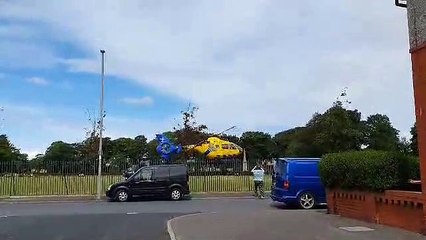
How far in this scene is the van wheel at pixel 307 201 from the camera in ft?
69.8

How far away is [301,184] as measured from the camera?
69.9 ft

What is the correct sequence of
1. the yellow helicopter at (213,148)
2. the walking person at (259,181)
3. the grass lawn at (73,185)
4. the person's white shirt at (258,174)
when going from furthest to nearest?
the yellow helicopter at (213,148), the grass lawn at (73,185), the walking person at (259,181), the person's white shirt at (258,174)

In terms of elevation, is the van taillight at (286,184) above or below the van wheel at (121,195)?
above

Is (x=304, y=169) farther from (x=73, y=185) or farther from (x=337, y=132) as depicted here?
(x=337, y=132)

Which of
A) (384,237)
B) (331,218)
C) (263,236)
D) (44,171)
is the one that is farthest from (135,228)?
(44,171)

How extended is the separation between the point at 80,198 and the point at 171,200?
531cm

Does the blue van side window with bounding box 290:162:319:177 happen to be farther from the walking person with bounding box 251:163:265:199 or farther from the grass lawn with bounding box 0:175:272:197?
the grass lawn with bounding box 0:175:272:197

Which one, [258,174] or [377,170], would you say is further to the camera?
[258,174]

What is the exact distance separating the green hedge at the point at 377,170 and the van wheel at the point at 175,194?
13651mm

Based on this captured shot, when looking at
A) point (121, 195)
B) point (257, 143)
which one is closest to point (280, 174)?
point (121, 195)

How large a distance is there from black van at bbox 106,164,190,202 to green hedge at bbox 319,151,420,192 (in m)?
13.7

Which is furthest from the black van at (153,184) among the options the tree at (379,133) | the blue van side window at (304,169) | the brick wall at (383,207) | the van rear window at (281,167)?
the tree at (379,133)

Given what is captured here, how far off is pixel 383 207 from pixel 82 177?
22269 millimetres

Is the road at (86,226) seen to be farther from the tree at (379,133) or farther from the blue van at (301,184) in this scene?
the tree at (379,133)
